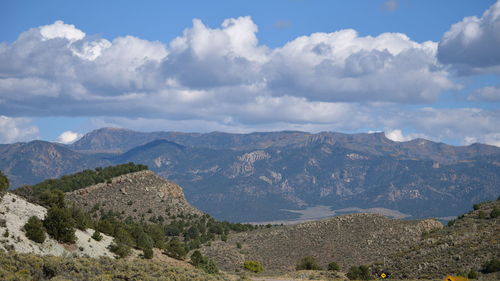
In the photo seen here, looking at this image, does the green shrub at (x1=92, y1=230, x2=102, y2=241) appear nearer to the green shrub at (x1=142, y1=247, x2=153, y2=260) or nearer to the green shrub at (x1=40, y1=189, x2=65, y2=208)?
the green shrub at (x1=142, y1=247, x2=153, y2=260)

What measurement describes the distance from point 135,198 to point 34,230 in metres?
65.4

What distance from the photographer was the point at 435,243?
8144 cm

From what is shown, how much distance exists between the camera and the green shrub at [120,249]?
6116 centimetres

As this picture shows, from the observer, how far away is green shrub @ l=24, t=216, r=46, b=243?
54344 mm

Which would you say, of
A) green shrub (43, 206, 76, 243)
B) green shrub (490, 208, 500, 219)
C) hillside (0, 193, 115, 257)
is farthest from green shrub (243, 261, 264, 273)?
Answer: green shrub (490, 208, 500, 219)

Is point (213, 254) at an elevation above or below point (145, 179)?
below

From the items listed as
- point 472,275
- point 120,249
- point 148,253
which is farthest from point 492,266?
point 120,249

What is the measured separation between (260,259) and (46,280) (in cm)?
5497

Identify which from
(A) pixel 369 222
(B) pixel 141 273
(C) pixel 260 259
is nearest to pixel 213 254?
(C) pixel 260 259

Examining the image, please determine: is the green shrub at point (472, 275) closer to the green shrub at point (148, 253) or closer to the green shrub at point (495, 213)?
A: the green shrub at point (495, 213)

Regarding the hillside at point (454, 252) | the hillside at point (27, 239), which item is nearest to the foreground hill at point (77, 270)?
→ the hillside at point (27, 239)

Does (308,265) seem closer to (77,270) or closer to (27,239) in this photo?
(27,239)

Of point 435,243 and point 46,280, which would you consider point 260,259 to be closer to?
point 435,243

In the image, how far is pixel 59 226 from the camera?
56.7 m
